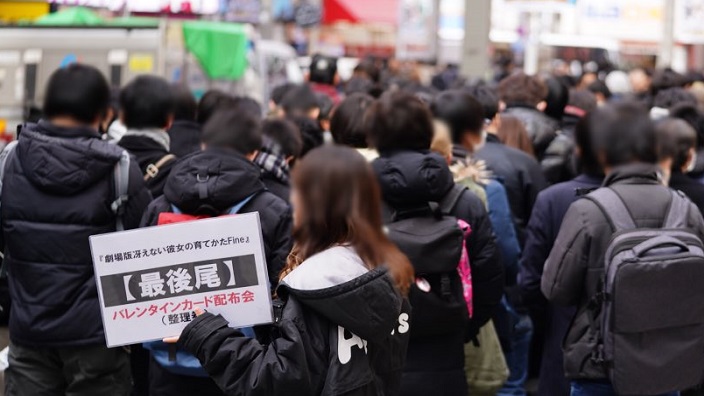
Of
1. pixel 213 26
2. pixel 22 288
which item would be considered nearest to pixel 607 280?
pixel 22 288

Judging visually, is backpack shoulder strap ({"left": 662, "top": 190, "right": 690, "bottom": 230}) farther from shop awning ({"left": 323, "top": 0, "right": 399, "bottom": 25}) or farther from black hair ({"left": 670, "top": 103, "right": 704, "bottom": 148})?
shop awning ({"left": 323, "top": 0, "right": 399, "bottom": 25})

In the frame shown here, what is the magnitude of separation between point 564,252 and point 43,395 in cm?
230

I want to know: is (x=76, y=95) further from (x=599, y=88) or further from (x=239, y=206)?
(x=599, y=88)

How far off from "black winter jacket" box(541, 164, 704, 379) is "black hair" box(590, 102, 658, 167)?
7 centimetres

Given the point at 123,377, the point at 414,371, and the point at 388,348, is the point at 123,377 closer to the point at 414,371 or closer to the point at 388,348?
the point at 414,371

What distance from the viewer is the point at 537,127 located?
7.64 meters

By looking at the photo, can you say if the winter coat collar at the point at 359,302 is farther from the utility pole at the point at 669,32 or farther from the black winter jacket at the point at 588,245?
the utility pole at the point at 669,32

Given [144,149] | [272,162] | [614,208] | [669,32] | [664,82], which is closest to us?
[614,208]

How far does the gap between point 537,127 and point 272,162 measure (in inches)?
123

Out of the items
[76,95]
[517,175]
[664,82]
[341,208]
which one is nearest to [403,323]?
[341,208]

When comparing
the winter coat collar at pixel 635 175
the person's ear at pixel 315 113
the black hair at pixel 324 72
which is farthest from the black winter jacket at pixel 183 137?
the black hair at pixel 324 72

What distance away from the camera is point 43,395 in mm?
4539

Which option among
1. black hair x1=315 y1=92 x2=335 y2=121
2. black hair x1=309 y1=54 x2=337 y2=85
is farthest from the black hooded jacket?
black hair x1=309 y1=54 x2=337 y2=85

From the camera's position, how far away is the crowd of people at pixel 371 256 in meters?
3.09
